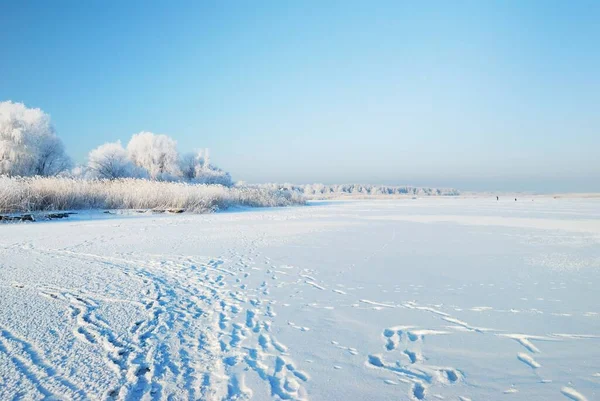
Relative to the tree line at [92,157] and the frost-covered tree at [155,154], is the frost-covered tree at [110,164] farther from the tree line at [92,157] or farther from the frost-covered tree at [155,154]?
the frost-covered tree at [155,154]

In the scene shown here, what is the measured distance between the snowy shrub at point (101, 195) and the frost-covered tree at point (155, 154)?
679 inches

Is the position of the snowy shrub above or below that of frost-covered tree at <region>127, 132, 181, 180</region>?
below

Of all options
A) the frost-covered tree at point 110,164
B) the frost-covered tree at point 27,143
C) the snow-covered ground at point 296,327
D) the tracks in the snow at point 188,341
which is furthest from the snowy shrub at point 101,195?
the frost-covered tree at point 110,164

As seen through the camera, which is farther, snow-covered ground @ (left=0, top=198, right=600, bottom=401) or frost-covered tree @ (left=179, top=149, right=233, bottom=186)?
frost-covered tree @ (left=179, top=149, right=233, bottom=186)

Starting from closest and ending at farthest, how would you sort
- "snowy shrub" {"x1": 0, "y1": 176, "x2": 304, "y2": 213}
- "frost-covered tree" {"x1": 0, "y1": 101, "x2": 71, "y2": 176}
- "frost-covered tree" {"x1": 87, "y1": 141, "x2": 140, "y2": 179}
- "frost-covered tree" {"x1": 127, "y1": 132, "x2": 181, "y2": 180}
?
"snowy shrub" {"x1": 0, "y1": 176, "x2": 304, "y2": 213} < "frost-covered tree" {"x1": 0, "y1": 101, "x2": 71, "y2": 176} < "frost-covered tree" {"x1": 87, "y1": 141, "x2": 140, "y2": 179} < "frost-covered tree" {"x1": 127, "y1": 132, "x2": 181, "y2": 180}

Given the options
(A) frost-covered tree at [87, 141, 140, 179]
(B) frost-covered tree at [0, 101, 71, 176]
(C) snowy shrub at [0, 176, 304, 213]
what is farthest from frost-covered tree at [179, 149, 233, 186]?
(C) snowy shrub at [0, 176, 304, 213]

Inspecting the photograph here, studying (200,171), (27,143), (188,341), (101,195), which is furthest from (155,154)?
(188,341)

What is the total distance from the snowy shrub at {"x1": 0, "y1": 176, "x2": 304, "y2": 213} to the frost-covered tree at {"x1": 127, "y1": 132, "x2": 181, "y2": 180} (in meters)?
17.2

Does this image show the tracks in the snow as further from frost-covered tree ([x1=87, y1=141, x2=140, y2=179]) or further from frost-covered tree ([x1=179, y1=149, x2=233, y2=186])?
frost-covered tree ([x1=179, y1=149, x2=233, y2=186])

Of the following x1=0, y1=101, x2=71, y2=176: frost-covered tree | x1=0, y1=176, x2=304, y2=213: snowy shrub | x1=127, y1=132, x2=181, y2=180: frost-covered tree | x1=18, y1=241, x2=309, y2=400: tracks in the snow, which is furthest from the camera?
x1=127, y1=132, x2=181, y2=180: frost-covered tree

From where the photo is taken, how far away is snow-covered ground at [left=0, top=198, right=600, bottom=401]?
1.97 metres

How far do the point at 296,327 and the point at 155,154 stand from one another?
36.2 m

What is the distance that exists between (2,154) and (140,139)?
16358 millimetres

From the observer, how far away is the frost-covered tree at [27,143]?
20562 millimetres
